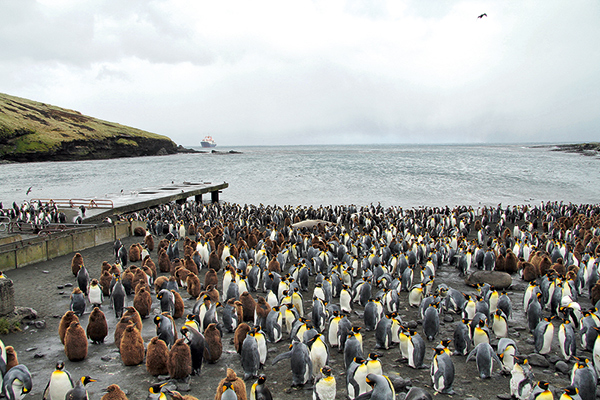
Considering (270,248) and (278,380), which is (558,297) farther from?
(270,248)

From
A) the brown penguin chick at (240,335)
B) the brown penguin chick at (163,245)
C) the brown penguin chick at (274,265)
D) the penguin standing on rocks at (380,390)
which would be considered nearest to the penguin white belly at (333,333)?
the brown penguin chick at (240,335)

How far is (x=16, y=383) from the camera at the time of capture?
512 centimetres

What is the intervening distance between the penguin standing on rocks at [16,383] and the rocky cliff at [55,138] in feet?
307

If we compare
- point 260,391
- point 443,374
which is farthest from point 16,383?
point 443,374

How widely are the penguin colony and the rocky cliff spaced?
88.2 metres

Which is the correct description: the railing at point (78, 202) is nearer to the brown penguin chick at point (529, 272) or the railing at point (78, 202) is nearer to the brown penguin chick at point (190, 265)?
the brown penguin chick at point (190, 265)

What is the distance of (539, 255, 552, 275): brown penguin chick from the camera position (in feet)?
36.9

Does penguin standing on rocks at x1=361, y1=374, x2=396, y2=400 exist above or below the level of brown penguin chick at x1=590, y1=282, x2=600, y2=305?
above

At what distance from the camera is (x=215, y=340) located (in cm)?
654

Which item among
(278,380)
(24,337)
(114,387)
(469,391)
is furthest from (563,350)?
(24,337)

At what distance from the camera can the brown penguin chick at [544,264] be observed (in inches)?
442

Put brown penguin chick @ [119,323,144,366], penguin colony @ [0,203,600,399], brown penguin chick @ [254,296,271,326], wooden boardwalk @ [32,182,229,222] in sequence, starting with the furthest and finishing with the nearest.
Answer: wooden boardwalk @ [32,182,229,222] → brown penguin chick @ [254,296,271,326] → brown penguin chick @ [119,323,144,366] → penguin colony @ [0,203,600,399]

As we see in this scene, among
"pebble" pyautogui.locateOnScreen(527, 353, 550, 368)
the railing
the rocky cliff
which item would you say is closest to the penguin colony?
"pebble" pyautogui.locateOnScreen(527, 353, 550, 368)

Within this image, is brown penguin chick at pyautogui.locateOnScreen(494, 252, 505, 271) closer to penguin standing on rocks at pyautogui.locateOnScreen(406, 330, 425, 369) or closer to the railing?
penguin standing on rocks at pyautogui.locateOnScreen(406, 330, 425, 369)
